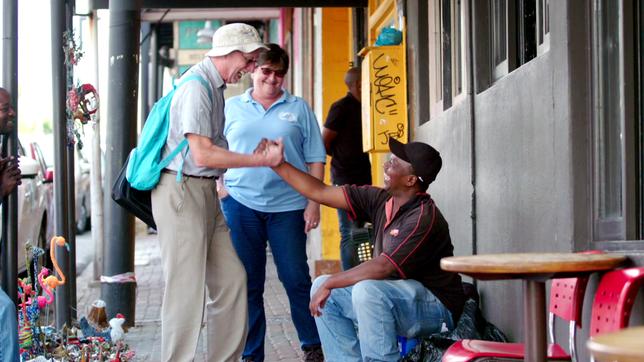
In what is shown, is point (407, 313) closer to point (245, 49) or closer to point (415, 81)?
point (245, 49)

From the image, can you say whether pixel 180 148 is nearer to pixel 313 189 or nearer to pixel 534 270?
pixel 313 189

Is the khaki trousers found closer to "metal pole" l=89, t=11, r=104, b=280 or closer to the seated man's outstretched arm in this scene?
the seated man's outstretched arm

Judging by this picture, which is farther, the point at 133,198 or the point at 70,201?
the point at 70,201

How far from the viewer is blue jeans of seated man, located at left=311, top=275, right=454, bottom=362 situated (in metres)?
5.09

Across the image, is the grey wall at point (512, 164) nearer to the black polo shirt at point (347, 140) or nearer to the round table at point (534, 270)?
the round table at point (534, 270)

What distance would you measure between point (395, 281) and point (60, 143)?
244 cm

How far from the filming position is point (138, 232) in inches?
782

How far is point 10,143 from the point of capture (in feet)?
18.7

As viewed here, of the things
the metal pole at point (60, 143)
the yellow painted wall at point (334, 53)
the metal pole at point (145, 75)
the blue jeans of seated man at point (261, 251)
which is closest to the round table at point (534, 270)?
the blue jeans of seated man at point (261, 251)

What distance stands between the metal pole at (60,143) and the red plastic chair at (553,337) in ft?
9.83

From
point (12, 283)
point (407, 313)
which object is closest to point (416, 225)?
point (407, 313)

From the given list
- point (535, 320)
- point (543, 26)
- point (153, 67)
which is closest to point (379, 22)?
point (543, 26)

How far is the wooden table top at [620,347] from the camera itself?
197 centimetres

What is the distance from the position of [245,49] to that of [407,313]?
148 centimetres
